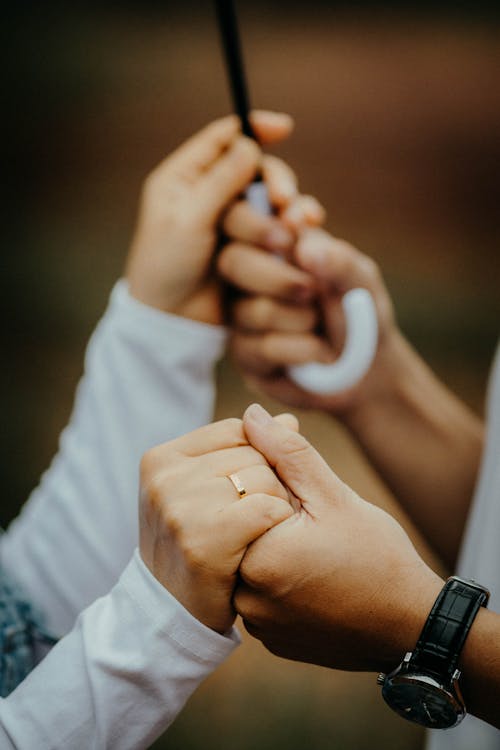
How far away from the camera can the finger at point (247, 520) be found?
1.36ft

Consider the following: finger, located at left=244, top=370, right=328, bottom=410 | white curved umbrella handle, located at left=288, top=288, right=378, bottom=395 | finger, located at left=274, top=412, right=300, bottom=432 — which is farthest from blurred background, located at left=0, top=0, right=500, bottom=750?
finger, located at left=274, top=412, right=300, bottom=432

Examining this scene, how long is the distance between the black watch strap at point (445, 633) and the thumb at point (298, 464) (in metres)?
0.08

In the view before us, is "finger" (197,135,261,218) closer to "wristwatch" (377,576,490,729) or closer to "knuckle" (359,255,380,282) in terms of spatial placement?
"knuckle" (359,255,380,282)

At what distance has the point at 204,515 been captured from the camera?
0.42 meters

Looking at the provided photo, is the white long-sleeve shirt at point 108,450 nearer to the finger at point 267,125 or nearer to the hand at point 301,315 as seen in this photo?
the hand at point 301,315

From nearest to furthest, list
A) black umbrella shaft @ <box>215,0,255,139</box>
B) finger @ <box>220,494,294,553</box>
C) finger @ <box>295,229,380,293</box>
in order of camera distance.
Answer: finger @ <box>220,494,294,553</box> < black umbrella shaft @ <box>215,0,255,139</box> < finger @ <box>295,229,380,293</box>

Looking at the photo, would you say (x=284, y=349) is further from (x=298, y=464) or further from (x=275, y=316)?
(x=298, y=464)

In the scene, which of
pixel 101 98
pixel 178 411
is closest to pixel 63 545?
pixel 178 411

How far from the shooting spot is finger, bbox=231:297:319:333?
69cm

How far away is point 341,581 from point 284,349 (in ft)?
0.97

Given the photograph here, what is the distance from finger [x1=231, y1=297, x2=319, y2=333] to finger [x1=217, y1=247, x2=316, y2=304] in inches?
0.6

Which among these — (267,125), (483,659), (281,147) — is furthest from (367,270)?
(281,147)

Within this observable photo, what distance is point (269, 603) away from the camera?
0.43 metres

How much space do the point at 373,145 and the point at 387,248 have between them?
11.1 inches
